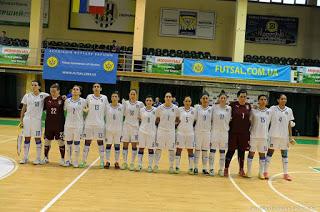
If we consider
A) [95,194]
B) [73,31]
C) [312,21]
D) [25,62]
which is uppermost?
[312,21]

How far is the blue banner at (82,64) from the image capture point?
21938mm

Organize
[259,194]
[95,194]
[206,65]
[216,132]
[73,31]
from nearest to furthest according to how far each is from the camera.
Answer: [95,194] < [259,194] < [216,132] < [206,65] < [73,31]

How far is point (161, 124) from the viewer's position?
962cm

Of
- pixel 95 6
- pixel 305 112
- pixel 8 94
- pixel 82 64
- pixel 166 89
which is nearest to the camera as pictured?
pixel 95 6

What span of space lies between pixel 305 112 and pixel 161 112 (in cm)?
1856

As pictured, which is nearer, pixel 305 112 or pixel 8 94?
pixel 305 112

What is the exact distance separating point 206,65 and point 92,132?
13.4 metres

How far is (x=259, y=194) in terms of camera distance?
7.97 m

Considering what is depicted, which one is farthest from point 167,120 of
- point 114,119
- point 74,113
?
point 74,113

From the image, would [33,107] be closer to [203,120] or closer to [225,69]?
Answer: [203,120]

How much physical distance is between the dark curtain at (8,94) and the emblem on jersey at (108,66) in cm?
734

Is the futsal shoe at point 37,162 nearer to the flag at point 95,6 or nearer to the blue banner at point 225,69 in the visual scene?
the flag at point 95,6

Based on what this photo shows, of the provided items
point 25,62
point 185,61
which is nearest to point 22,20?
point 25,62

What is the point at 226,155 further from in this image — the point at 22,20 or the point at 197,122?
the point at 22,20
